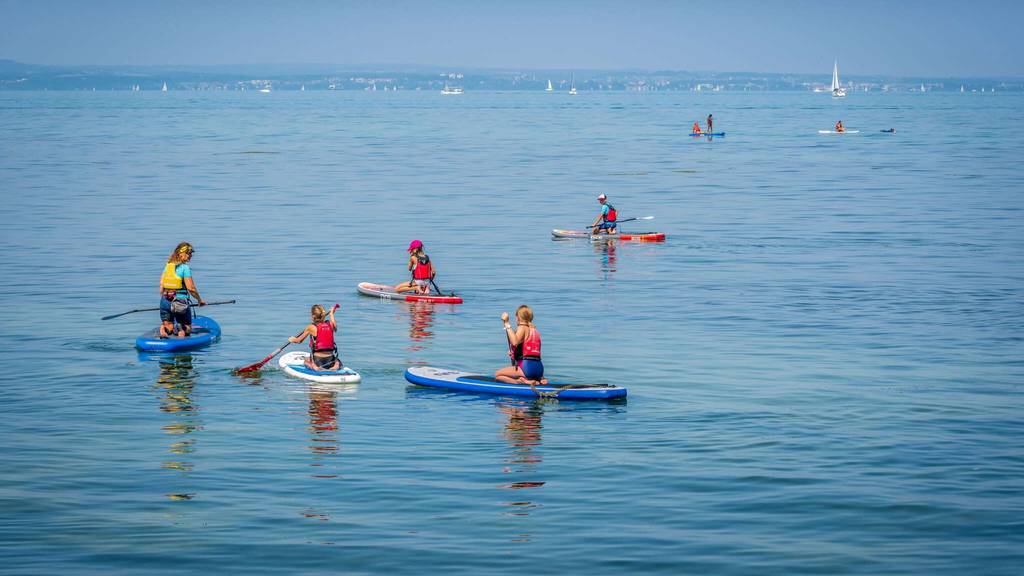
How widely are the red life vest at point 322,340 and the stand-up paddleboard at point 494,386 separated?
1.70 metres

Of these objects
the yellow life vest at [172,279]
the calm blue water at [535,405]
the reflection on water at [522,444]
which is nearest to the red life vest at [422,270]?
the calm blue water at [535,405]

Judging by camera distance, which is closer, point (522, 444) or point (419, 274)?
point (522, 444)

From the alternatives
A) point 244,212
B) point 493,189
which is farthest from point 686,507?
point 493,189

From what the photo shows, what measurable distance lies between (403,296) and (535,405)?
43.5ft

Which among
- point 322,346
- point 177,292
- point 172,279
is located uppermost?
point 172,279

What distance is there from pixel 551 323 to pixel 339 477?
14525 mm

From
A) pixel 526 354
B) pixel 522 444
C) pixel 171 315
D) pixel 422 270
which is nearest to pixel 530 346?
pixel 526 354

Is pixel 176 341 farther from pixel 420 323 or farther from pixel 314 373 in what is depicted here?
pixel 420 323

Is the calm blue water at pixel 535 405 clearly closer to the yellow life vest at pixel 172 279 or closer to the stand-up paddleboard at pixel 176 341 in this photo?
the stand-up paddleboard at pixel 176 341

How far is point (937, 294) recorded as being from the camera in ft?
123

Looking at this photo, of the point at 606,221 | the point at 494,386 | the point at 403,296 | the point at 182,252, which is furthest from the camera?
the point at 606,221

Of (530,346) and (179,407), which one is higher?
(530,346)

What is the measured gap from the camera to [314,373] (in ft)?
83.5

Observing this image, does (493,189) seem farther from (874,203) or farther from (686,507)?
(686,507)
